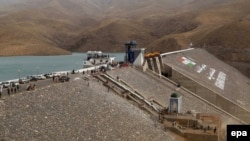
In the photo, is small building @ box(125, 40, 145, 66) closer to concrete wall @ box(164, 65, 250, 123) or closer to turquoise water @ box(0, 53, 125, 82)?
concrete wall @ box(164, 65, 250, 123)

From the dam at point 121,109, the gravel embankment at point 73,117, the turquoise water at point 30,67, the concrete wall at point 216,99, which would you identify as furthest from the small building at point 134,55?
the turquoise water at point 30,67

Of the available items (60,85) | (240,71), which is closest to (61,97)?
(60,85)

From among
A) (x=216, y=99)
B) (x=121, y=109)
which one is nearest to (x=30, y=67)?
(x=216, y=99)

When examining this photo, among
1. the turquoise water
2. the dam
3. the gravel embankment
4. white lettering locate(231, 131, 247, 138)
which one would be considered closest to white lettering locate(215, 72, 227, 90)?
the dam

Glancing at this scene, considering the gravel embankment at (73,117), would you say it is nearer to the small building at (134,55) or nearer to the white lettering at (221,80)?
the small building at (134,55)

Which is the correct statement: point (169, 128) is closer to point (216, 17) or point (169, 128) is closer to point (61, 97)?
point (61, 97)

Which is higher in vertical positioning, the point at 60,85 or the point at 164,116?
the point at 60,85
